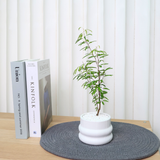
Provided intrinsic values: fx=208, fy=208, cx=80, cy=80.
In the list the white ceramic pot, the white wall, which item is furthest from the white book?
the white wall

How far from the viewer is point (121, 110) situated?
109 centimetres

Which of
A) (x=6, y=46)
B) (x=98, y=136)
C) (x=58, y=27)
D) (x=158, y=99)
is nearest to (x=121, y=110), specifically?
(x=158, y=99)

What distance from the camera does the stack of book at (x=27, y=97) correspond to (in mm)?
757

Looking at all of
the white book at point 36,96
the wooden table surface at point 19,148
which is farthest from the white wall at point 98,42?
the white book at point 36,96

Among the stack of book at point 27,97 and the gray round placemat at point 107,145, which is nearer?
the gray round placemat at point 107,145

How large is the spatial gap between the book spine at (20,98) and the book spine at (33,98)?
0.01 m

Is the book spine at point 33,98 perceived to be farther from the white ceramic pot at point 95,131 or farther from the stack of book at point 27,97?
the white ceramic pot at point 95,131

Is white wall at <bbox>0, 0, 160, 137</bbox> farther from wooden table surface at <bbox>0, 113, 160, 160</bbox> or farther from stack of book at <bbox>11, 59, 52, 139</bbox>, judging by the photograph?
stack of book at <bbox>11, 59, 52, 139</bbox>

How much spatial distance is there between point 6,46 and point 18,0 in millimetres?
262

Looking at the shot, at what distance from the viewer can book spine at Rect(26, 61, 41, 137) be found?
76 cm

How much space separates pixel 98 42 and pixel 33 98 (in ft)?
1.58

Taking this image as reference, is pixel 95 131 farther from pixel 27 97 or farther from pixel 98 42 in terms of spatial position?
pixel 98 42

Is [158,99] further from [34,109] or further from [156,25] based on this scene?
[34,109]

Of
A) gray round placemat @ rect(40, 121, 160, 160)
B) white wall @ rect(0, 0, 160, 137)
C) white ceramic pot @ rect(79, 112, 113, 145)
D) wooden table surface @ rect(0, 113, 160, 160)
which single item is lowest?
wooden table surface @ rect(0, 113, 160, 160)
